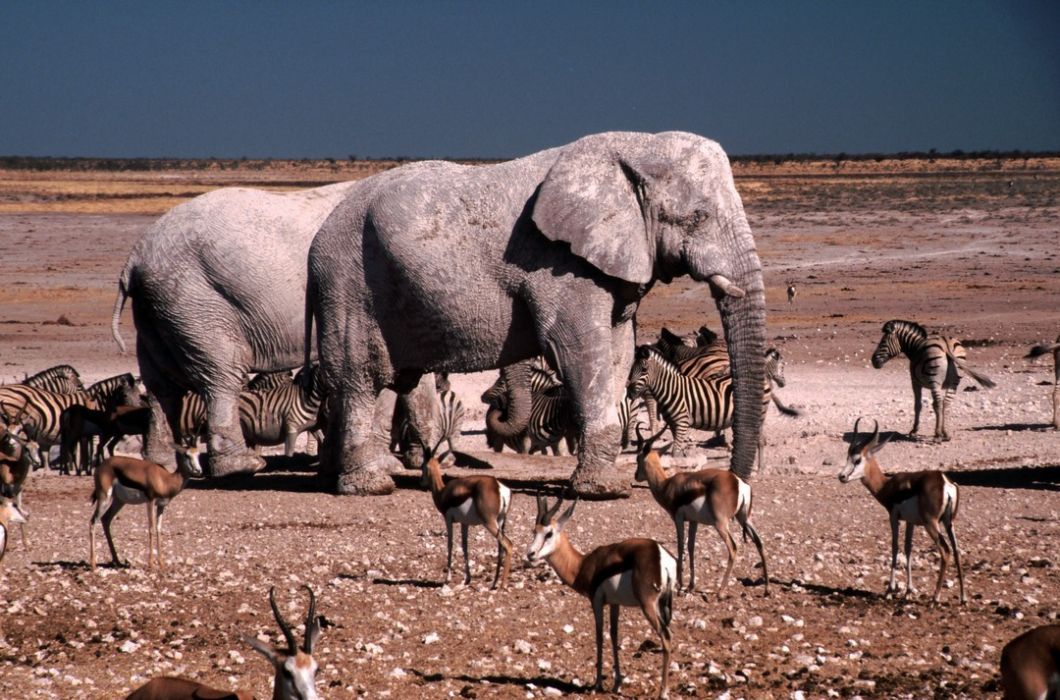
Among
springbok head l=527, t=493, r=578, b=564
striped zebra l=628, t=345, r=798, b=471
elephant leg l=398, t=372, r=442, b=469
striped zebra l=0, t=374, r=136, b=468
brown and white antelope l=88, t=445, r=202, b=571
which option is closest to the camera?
springbok head l=527, t=493, r=578, b=564

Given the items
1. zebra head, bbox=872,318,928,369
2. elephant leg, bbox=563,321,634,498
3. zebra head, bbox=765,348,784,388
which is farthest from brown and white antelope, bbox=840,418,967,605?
zebra head, bbox=872,318,928,369

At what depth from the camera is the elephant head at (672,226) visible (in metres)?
11.5

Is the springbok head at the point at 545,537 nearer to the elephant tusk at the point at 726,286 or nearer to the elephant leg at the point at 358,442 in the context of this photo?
the elephant tusk at the point at 726,286

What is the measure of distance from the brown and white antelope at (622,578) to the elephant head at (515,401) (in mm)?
7352

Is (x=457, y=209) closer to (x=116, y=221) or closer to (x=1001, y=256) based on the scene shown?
(x=1001, y=256)

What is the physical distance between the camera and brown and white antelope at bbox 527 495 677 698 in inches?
289

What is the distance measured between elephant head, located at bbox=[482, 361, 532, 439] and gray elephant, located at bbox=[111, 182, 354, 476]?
2261 mm

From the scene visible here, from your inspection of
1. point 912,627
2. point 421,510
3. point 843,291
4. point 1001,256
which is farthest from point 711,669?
point 1001,256

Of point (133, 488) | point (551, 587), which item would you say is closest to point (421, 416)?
point (133, 488)

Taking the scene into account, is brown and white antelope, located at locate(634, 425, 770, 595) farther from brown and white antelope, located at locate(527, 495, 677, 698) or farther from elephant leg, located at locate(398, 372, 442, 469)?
elephant leg, located at locate(398, 372, 442, 469)

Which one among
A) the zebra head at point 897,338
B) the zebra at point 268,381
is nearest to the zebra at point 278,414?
the zebra at point 268,381

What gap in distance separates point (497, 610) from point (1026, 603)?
3.28 metres

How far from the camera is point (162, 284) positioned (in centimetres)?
1391

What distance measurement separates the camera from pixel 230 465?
13883mm
